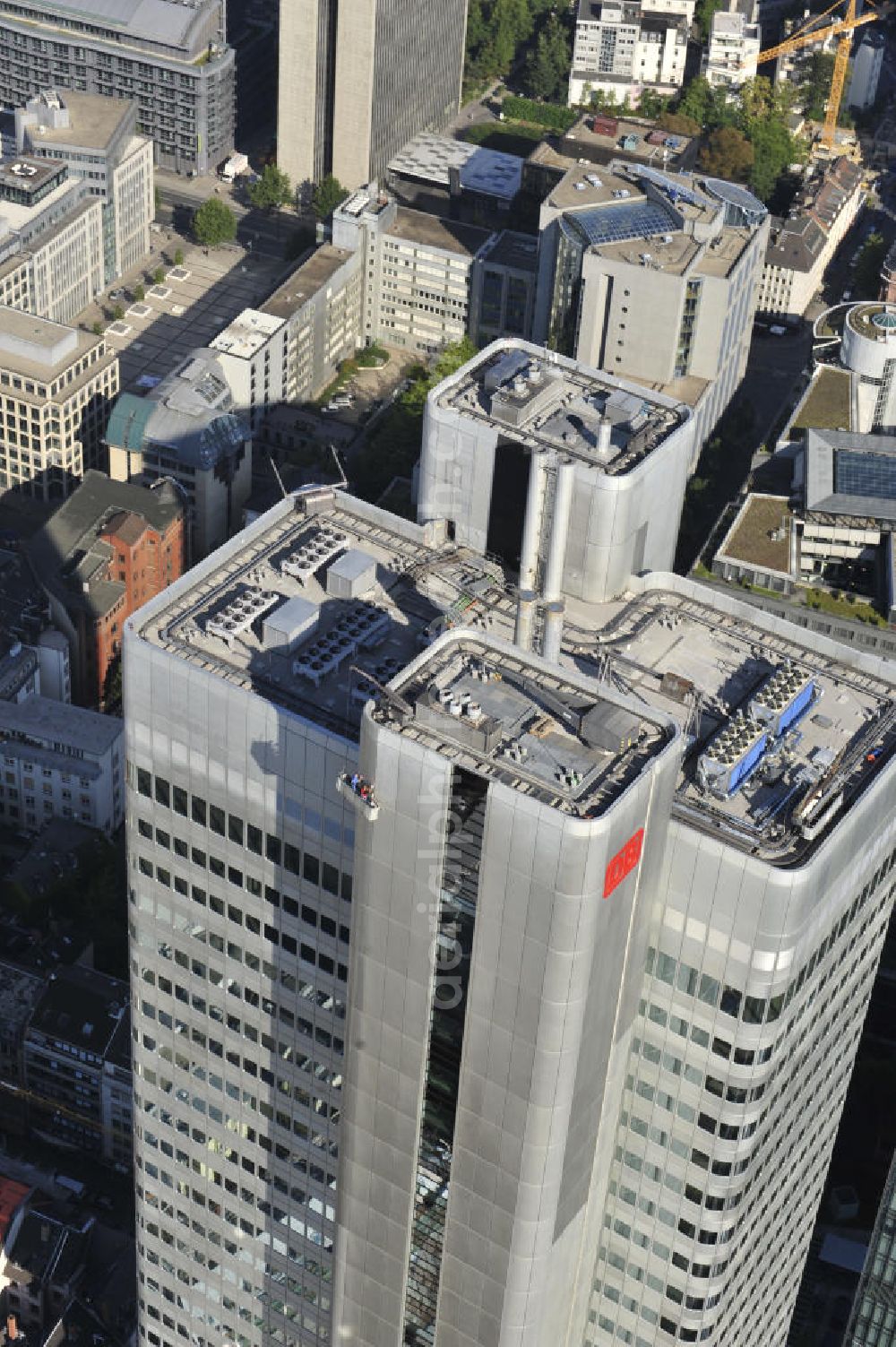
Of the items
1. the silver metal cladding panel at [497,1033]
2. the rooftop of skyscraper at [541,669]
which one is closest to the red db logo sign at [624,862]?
the silver metal cladding panel at [497,1033]

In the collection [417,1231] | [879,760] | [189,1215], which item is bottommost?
[189,1215]

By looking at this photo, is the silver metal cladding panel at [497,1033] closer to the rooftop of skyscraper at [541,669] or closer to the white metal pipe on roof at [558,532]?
the rooftop of skyscraper at [541,669]

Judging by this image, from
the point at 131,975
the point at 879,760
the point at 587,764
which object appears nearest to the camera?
the point at 587,764

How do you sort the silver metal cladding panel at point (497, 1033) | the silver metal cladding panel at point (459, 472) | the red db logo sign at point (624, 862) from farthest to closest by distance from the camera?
the silver metal cladding panel at point (459, 472)
the silver metal cladding panel at point (497, 1033)
the red db logo sign at point (624, 862)

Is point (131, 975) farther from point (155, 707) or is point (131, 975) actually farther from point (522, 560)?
point (522, 560)

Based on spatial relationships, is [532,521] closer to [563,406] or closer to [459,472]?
[459,472]

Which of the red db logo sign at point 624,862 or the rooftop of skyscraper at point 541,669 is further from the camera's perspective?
the rooftop of skyscraper at point 541,669

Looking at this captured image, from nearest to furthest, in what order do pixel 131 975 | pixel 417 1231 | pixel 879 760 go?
pixel 879 760 → pixel 417 1231 → pixel 131 975

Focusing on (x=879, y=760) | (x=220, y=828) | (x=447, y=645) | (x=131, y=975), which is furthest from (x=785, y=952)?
(x=131, y=975)
